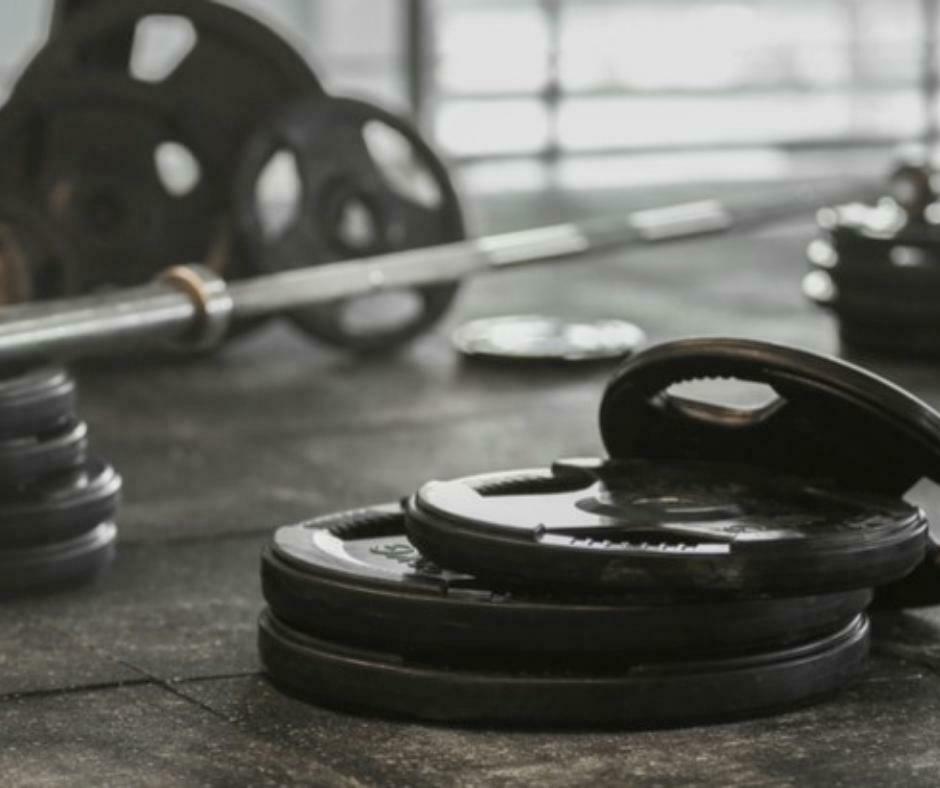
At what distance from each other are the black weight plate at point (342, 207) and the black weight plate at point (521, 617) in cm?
208

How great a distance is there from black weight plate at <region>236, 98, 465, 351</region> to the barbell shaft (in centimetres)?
4

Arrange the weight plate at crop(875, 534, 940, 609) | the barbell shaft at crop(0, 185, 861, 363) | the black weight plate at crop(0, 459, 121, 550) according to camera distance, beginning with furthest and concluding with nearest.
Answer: the barbell shaft at crop(0, 185, 861, 363)
the black weight plate at crop(0, 459, 121, 550)
the weight plate at crop(875, 534, 940, 609)

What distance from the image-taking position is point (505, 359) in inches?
155

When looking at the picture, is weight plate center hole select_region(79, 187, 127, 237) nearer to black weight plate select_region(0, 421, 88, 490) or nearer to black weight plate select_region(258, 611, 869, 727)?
black weight plate select_region(0, 421, 88, 490)

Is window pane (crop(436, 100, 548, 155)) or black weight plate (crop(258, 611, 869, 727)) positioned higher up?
black weight plate (crop(258, 611, 869, 727))

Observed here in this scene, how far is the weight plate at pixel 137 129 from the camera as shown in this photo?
386 cm

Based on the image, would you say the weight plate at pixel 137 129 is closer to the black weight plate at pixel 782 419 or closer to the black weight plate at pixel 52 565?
the black weight plate at pixel 52 565

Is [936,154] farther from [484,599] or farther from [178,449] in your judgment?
[484,599]

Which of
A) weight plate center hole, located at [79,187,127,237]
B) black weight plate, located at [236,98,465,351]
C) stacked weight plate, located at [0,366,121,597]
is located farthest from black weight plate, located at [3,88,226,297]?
stacked weight plate, located at [0,366,121,597]

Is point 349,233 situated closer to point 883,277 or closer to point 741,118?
point 883,277

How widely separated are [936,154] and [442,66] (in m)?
1.73

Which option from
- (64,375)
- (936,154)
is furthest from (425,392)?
(936,154)

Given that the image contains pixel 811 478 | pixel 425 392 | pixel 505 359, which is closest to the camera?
pixel 811 478

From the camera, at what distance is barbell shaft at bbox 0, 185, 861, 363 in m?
2.65
